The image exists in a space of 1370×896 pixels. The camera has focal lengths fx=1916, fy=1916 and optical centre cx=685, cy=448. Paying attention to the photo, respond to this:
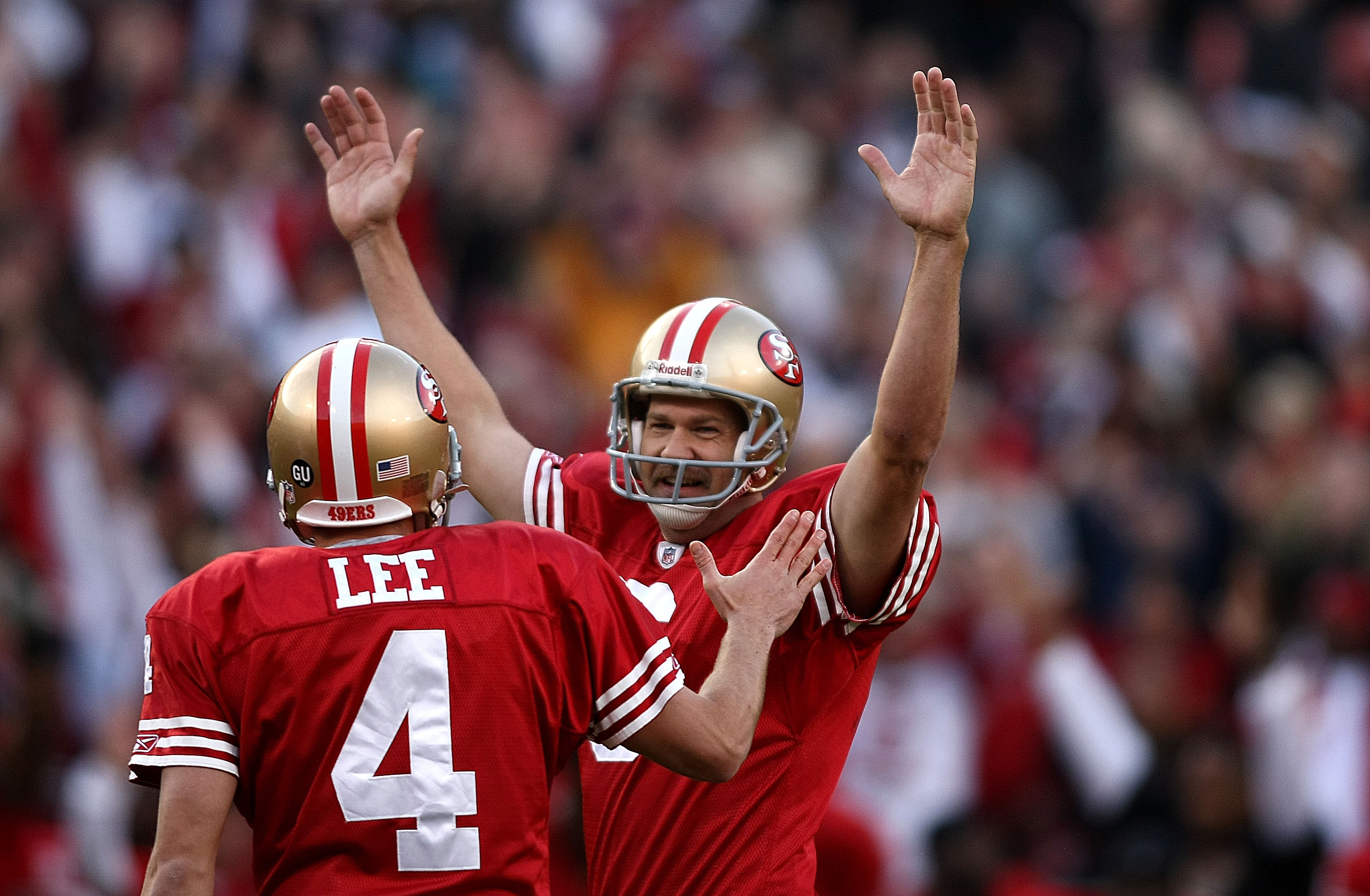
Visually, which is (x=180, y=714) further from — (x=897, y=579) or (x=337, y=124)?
(x=337, y=124)

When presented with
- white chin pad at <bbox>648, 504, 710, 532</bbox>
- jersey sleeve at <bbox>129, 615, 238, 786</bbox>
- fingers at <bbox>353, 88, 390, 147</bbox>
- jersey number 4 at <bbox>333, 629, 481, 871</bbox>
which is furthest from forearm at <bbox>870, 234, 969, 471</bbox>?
fingers at <bbox>353, 88, 390, 147</bbox>

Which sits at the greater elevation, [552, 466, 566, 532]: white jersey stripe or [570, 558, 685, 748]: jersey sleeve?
[552, 466, 566, 532]: white jersey stripe

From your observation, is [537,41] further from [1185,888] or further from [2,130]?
[1185,888]

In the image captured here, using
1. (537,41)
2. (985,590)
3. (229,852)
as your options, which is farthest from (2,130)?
(985,590)

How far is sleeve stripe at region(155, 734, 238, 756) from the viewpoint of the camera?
332cm

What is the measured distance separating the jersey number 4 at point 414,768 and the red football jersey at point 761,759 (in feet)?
2.45

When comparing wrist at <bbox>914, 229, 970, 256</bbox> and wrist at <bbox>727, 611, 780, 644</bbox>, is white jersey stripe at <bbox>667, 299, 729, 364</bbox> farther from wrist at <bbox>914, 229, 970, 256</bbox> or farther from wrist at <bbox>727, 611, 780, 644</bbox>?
wrist at <bbox>727, 611, 780, 644</bbox>

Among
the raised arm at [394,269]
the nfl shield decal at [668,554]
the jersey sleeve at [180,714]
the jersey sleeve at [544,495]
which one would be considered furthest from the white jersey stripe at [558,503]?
the jersey sleeve at [180,714]

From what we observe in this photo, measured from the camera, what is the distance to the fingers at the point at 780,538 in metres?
3.78

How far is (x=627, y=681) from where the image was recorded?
138 inches

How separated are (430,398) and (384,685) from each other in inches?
23.1

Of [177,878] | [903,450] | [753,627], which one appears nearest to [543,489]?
[753,627]

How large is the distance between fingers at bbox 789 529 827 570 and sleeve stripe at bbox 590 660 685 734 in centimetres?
41

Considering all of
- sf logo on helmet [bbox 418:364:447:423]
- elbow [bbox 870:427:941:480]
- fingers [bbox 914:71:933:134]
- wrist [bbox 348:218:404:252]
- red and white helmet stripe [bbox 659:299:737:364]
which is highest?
fingers [bbox 914:71:933:134]
